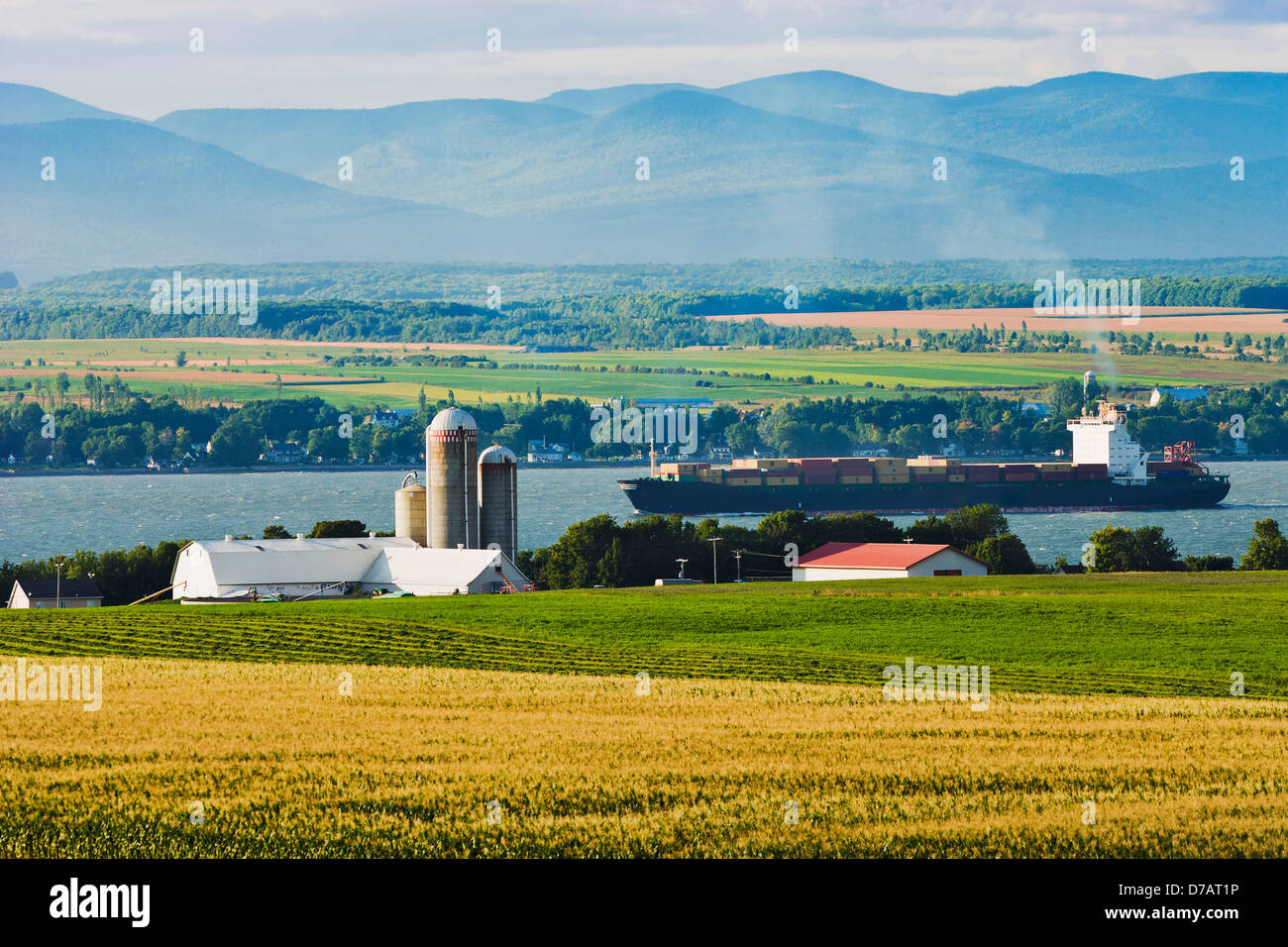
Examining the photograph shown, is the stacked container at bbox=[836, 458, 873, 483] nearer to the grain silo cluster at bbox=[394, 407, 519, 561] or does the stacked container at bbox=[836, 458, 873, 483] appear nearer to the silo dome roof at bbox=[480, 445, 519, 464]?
the silo dome roof at bbox=[480, 445, 519, 464]

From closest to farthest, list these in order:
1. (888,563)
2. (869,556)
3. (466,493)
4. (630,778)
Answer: (630,778) < (888,563) < (869,556) < (466,493)

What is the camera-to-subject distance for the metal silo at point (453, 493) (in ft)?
233

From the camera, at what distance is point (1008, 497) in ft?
449

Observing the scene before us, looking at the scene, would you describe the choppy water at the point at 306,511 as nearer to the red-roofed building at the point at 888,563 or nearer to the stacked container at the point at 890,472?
the stacked container at the point at 890,472

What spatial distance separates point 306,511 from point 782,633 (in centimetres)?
9974

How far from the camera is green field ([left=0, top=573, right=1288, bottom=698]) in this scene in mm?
32844

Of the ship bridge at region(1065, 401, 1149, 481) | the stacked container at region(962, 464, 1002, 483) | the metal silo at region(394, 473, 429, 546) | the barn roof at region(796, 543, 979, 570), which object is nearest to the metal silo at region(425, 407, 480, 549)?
the metal silo at region(394, 473, 429, 546)

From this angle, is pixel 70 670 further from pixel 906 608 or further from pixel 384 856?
pixel 906 608

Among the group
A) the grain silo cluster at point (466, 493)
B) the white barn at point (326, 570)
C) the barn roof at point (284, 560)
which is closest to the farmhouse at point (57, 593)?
the barn roof at point (284, 560)

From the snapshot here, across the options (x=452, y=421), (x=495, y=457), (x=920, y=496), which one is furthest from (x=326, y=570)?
(x=920, y=496)

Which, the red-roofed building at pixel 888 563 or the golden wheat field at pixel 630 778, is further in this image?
the red-roofed building at pixel 888 563

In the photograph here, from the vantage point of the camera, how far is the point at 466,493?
2800 inches

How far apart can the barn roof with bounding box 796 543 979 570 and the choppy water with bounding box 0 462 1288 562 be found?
25.3 metres

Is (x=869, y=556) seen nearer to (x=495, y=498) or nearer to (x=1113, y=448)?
(x=495, y=498)
